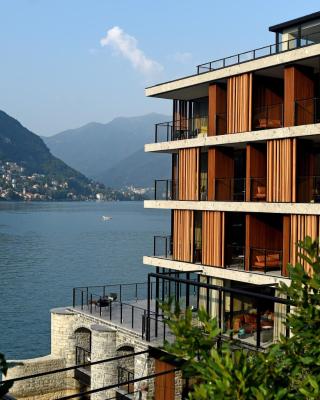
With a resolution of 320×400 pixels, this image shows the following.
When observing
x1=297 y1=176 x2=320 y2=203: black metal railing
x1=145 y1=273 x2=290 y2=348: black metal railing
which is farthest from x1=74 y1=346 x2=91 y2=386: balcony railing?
x1=297 y1=176 x2=320 y2=203: black metal railing

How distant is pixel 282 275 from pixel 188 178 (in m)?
8.01

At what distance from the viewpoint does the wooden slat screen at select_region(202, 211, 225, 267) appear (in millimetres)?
29031

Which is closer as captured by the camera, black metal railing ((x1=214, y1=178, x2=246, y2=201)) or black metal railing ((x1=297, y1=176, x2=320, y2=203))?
black metal railing ((x1=297, y1=176, x2=320, y2=203))

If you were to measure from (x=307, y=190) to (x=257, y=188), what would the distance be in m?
2.69

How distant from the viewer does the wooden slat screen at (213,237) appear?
29.0 m

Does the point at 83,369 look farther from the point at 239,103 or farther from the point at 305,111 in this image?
the point at 305,111

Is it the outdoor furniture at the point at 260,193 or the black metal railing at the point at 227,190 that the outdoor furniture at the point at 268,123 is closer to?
the outdoor furniture at the point at 260,193

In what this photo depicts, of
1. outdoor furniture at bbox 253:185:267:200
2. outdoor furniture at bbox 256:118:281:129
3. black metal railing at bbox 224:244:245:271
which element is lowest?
black metal railing at bbox 224:244:245:271

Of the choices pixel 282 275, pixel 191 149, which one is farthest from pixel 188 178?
pixel 282 275

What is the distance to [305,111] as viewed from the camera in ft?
84.9

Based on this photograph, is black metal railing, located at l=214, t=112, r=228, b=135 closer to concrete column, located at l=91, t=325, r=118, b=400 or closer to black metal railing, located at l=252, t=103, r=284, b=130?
black metal railing, located at l=252, t=103, r=284, b=130

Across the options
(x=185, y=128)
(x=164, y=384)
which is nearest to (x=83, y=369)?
(x=164, y=384)

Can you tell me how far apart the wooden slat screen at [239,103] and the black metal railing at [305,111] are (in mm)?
2557

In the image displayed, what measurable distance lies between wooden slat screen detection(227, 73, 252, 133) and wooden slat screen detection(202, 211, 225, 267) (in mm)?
4110
